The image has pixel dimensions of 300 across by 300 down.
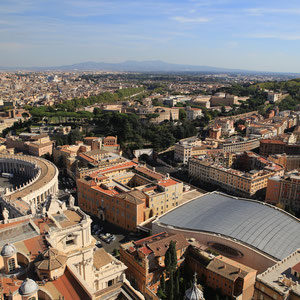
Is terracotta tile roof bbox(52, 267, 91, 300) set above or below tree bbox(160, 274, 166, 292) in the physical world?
above

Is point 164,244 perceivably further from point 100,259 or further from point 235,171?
point 235,171

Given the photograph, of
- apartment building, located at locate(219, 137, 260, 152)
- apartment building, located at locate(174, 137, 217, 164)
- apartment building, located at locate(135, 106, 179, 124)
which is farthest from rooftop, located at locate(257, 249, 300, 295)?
apartment building, located at locate(135, 106, 179, 124)

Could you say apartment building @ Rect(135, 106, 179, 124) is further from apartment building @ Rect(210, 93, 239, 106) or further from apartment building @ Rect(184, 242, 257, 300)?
apartment building @ Rect(184, 242, 257, 300)

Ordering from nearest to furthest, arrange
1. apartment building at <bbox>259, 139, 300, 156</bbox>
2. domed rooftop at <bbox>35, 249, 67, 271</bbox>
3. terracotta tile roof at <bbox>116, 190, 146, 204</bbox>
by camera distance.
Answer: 1. domed rooftop at <bbox>35, 249, 67, 271</bbox>
2. terracotta tile roof at <bbox>116, 190, 146, 204</bbox>
3. apartment building at <bbox>259, 139, 300, 156</bbox>

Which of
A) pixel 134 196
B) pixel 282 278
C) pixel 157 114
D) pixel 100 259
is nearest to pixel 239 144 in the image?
pixel 157 114

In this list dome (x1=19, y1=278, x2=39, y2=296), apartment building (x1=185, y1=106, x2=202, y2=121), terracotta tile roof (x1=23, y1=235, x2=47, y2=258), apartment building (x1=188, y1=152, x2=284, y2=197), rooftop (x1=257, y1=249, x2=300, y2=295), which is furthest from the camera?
apartment building (x1=185, y1=106, x2=202, y2=121)

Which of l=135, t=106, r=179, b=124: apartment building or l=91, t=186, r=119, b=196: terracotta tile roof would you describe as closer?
l=91, t=186, r=119, b=196: terracotta tile roof

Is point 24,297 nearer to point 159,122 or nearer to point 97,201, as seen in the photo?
point 97,201

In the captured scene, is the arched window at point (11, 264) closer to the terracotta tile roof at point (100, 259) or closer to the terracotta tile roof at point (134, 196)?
the terracotta tile roof at point (100, 259)
